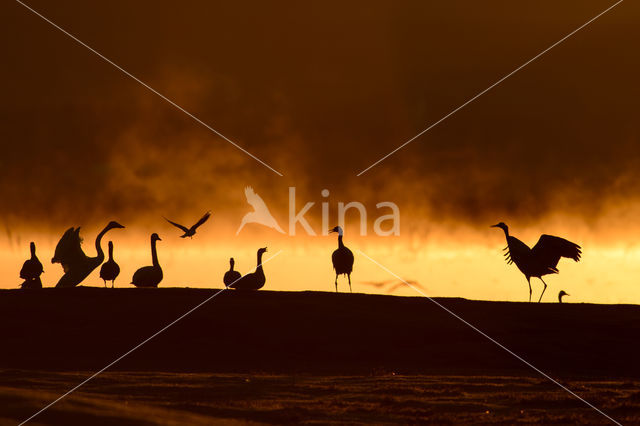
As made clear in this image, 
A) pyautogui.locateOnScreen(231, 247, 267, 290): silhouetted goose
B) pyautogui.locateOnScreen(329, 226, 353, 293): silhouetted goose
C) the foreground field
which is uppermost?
pyautogui.locateOnScreen(329, 226, 353, 293): silhouetted goose

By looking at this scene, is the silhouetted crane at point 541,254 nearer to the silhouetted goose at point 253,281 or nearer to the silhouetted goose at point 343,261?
the silhouetted goose at point 343,261

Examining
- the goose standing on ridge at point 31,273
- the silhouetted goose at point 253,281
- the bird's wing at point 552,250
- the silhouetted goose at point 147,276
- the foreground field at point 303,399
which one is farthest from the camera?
the goose standing on ridge at point 31,273

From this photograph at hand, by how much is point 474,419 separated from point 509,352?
44.5 feet

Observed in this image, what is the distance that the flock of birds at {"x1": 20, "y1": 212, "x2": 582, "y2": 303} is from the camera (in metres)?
43.1

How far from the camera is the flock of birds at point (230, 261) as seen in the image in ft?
141

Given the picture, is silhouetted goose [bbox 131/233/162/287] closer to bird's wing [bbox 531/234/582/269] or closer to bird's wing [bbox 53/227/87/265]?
bird's wing [bbox 53/227/87/265]

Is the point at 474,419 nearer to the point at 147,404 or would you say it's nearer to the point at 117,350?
the point at 147,404

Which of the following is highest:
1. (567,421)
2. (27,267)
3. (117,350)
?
(27,267)

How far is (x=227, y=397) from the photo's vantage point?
21.5 meters

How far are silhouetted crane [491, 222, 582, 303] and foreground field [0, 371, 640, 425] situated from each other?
1537 centimetres

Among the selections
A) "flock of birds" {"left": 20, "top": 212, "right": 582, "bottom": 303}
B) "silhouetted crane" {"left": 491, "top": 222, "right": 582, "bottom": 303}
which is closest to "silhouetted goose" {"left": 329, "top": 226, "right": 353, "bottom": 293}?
"flock of birds" {"left": 20, "top": 212, "right": 582, "bottom": 303}

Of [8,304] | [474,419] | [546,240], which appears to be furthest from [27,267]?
[474,419]

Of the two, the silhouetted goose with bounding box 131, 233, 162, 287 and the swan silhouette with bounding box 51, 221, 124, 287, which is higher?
the swan silhouette with bounding box 51, 221, 124, 287

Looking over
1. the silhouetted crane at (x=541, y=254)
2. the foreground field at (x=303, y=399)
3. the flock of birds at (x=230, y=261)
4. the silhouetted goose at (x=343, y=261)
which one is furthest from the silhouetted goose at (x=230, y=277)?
the foreground field at (x=303, y=399)
